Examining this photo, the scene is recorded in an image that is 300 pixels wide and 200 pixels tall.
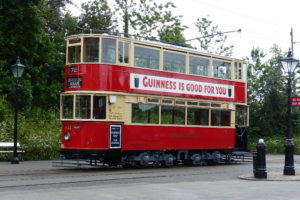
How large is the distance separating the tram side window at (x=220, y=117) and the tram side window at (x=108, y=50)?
5769 mm

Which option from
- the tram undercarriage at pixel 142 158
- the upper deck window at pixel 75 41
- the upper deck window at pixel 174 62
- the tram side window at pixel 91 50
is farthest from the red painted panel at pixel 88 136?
the upper deck window at pixel 174 62

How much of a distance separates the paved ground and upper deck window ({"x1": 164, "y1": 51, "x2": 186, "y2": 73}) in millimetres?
4446

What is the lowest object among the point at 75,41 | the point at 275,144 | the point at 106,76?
the point at 275,144

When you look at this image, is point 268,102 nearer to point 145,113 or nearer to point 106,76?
point 145,113

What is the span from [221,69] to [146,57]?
183 inches

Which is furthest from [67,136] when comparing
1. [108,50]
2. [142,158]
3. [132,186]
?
[132,186]

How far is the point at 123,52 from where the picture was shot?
20953 mm

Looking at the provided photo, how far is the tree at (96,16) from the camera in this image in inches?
→ 1666

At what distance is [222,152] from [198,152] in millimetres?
1624

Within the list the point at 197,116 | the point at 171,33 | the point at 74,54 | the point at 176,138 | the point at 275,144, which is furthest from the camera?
the point at 171,33

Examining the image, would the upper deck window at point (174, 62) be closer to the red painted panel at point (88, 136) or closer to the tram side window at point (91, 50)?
the tram side window at point (91, 50)

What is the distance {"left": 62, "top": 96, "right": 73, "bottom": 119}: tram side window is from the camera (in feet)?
67.0

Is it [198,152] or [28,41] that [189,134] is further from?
[28,41]

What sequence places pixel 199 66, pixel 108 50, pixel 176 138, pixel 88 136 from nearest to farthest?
pixel 88 136 → pixel 108 50 → pixel 176 138 → pixel 199 66
